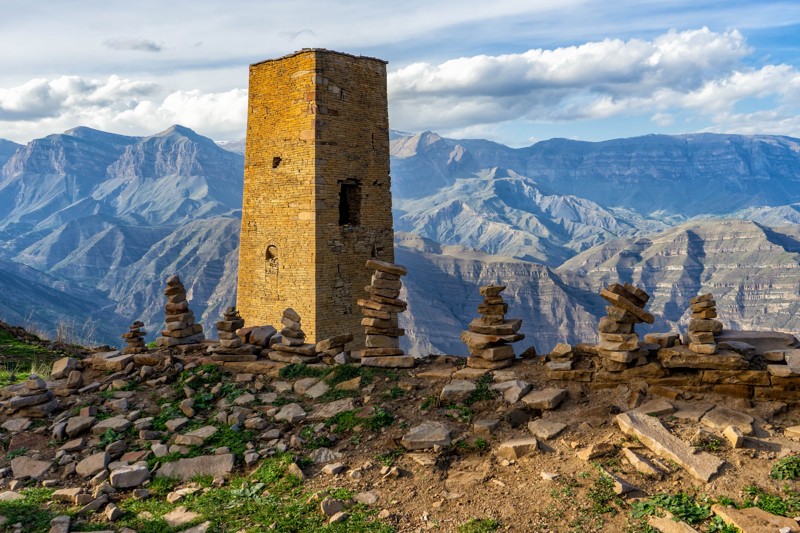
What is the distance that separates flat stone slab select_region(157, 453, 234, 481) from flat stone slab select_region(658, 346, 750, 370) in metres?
6.10

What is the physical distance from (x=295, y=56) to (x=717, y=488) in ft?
53.5

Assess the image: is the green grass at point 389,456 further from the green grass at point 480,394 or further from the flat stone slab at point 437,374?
the flat stone slab at point 437,374

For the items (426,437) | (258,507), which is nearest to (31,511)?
(258,507)

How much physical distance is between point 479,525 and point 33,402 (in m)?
7.99

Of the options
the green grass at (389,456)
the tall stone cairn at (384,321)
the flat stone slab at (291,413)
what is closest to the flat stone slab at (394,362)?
the tall stone cairn at (384,321)

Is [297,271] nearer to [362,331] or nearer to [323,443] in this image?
[362,331]

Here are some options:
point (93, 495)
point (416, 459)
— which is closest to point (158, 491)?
point (93, 495)

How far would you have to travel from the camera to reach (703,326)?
8.59m

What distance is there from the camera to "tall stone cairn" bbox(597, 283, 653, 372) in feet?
28.7

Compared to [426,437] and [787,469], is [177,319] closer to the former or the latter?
[426,437]

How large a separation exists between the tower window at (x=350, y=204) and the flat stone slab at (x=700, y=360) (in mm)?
12159

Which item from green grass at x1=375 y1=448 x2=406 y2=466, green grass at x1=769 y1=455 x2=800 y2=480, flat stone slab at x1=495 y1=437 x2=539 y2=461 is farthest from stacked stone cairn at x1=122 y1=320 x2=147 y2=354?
green grass at x1=769 y1=455 x2=800 y2=480

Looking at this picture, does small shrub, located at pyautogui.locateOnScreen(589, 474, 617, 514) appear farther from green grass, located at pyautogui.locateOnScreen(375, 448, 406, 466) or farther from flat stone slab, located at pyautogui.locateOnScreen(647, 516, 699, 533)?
green grass, located at pyautogui.locateOnScreen(375, 448, 406, 466)

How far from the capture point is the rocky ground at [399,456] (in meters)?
6.12
